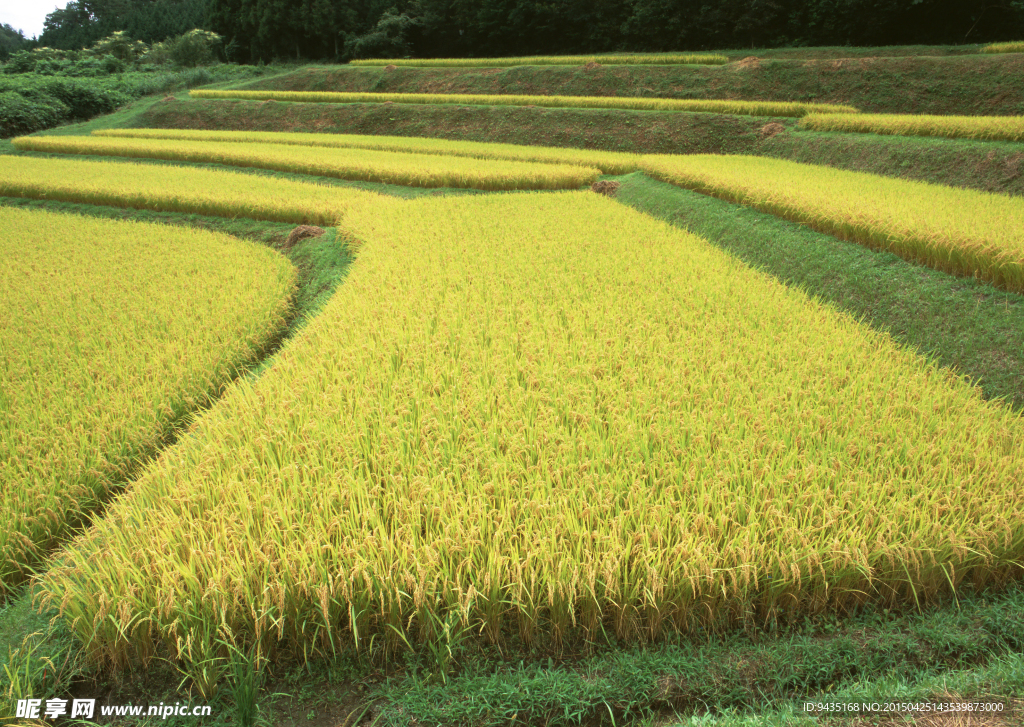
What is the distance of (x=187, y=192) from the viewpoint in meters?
8.45

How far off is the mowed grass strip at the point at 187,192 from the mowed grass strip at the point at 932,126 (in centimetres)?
916

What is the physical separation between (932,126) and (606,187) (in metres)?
5.41

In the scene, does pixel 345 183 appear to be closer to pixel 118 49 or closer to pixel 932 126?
pixel 932 126

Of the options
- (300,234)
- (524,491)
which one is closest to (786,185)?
(300,234)

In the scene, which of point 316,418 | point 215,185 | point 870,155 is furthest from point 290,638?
point 870,155

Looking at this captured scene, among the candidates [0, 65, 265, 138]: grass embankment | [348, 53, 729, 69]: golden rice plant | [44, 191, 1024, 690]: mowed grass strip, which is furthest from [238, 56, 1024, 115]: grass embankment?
[44, 191, 1024, 690]: mowed grass strip

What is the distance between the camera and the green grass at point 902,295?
354cm

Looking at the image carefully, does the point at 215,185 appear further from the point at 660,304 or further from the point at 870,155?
the point at 870,155

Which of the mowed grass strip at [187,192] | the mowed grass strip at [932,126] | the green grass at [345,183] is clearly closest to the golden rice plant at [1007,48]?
the mowed grass strip at [932,126]

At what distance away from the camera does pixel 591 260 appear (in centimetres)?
511

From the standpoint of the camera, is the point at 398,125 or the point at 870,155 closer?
the point at 870,155

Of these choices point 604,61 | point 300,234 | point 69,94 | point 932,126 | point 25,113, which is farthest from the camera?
point 69,94

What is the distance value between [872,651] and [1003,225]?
4.74 meters

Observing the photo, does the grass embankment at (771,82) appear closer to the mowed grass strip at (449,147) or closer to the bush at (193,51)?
the mowed grass strip at (449,147)
